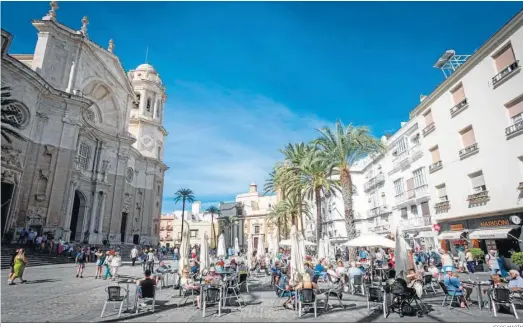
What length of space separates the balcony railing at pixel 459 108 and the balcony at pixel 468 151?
8.51 feet

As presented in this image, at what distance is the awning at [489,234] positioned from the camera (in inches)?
620

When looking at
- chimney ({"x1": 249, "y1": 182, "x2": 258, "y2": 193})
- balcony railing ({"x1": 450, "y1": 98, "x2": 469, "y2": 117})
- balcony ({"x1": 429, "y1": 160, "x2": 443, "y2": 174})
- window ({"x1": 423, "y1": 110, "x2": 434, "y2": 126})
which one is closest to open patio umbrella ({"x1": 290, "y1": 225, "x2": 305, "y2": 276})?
balcony railing ({"x1": 450, "y1": 98, "x2": 469, "y2": 117})

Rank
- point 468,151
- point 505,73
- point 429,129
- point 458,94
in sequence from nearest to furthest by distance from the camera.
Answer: point 505,73, point 468,151, point 458,94, point 429,129

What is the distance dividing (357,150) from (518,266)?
35.9 feet

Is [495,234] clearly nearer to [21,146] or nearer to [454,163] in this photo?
[454,163]

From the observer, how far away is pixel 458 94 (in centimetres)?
1994

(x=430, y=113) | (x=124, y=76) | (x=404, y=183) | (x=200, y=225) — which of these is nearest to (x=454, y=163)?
(x=430, y=113)

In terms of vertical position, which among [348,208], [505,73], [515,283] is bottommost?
[515,283]

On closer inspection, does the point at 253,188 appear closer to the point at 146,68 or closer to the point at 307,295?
the point at 146,68

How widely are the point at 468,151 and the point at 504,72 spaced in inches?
194

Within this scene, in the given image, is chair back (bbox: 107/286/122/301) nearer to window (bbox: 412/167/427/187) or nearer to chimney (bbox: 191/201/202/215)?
window (bbox: 412/167/427/187)

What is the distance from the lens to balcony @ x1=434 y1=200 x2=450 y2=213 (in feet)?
68.0

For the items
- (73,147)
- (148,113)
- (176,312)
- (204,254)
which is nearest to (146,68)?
(148,113)

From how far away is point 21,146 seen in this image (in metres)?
22.8
